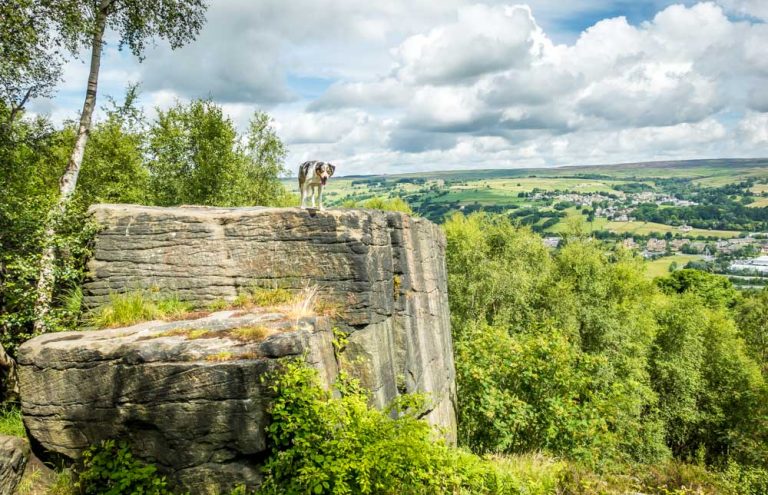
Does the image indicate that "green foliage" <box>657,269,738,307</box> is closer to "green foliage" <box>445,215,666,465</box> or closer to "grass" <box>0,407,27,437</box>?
"green foliage" <box>445,215,666,465</box>

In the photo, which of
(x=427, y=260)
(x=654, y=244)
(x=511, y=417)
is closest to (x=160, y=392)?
(x=427, y=260)

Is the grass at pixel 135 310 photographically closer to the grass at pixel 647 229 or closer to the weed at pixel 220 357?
the weed at pixel 220 357

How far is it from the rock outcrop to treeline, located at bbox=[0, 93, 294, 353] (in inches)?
104

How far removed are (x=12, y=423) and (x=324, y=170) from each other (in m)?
8.18

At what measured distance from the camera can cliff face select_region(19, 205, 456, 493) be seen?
7.39 m

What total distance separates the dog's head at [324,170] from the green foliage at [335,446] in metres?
→ 4.78

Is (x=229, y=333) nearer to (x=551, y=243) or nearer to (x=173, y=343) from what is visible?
(x=173, y=343)

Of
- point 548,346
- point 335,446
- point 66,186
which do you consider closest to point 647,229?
point 548,346

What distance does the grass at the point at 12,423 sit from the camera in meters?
8.84

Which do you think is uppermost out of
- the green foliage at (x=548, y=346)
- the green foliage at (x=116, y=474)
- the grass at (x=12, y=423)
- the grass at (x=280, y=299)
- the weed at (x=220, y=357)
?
the grass at (x=280, y=299)

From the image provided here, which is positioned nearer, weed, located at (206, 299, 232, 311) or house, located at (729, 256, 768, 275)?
weed, located at (206, 299, 232, 311)

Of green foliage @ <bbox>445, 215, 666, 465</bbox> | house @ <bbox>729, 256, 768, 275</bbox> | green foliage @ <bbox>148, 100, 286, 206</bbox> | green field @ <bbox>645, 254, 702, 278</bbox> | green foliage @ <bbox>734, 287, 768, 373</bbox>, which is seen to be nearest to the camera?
green foliage @ <bbox>445, 215, 666, 465</bbox>

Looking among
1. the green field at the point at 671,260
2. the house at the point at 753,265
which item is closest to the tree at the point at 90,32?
the green field at the point at 671,260

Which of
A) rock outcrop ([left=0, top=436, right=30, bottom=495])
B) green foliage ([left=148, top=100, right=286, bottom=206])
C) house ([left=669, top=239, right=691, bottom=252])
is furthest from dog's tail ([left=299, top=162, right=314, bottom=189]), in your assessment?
house ([left=669, top=239, right=691, bottom=252])
